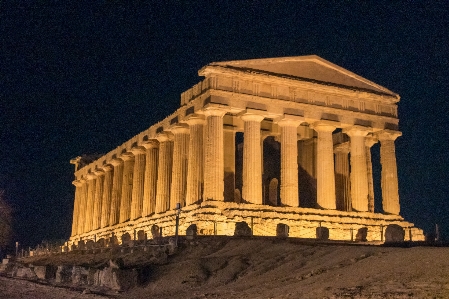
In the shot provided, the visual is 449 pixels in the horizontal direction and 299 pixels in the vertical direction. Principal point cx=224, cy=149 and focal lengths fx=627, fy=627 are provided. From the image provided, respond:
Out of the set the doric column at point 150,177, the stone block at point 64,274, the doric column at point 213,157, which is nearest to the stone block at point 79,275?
the stone block at point 64,274

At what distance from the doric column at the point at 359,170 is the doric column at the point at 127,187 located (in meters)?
20.7

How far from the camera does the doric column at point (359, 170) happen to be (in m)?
46.6

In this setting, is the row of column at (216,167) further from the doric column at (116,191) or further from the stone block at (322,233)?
the stone block at (322,233)

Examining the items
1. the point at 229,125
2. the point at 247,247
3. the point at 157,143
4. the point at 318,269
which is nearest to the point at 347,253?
the point at 318,269

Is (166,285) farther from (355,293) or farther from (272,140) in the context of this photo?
(272,140)

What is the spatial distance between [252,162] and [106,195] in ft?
84.5

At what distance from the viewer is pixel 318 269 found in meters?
20.1

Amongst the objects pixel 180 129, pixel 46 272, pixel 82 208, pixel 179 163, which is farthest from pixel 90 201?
pixel 46 272

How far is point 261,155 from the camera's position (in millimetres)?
44125

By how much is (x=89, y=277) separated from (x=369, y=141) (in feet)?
100.0

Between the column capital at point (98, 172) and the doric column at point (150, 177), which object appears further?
the column capital at point (98, 172)

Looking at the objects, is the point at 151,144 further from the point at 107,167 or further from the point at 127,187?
the point at 107,167

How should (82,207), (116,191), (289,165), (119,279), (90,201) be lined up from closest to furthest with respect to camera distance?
(119,279), (289,165), (116,191), (90,201), (82,207)

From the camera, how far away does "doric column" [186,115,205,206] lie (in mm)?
→ 43469
